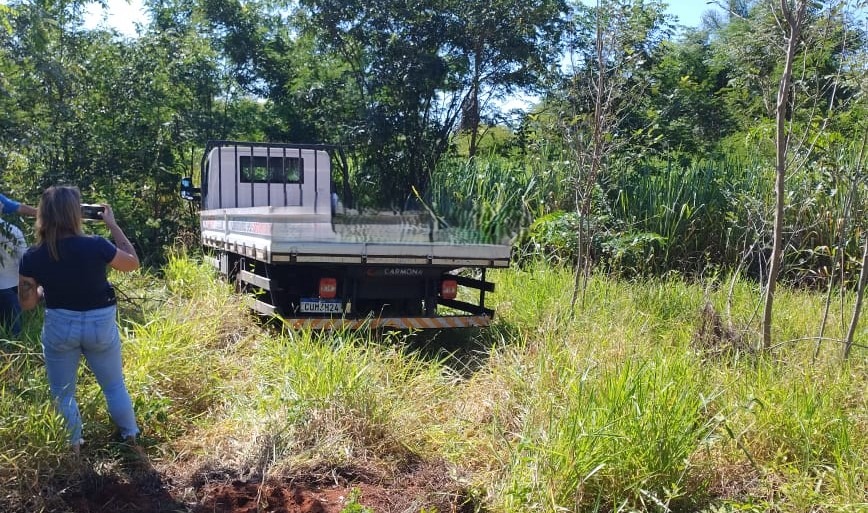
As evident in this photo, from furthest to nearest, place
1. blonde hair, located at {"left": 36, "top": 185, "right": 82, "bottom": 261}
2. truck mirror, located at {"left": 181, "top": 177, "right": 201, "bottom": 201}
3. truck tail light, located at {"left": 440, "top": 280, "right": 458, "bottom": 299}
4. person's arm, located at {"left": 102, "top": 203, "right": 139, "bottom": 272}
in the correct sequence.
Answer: truck mirror, located at {"left": 181, "top": 177, "right": 201, "bottom": 201} → truck tail light, located at {"left": 440, "top": 280, "right": 458, "bottom": 299} → person's arm, located at {"left": 102, "top": 203, "right": 139, "bottom": 272} → blonde hair, located at {"left": 36, "top": 185, "right": 82, "bottom": 261}

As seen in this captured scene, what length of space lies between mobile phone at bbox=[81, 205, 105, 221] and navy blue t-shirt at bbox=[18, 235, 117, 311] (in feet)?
1.53

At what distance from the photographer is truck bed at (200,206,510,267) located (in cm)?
648

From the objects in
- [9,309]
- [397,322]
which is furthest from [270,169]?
[9,309]

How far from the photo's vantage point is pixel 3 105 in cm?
643

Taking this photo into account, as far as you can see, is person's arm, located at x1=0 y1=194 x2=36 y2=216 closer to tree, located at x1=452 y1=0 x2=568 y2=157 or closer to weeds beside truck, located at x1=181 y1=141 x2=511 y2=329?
weeds beside truck, located at x1=181 y1=141 x2=511 y2=329

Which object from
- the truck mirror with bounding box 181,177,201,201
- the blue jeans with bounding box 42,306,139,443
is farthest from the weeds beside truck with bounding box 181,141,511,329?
the truck mirror with bounding box 181,177,201,201

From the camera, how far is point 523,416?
425cm

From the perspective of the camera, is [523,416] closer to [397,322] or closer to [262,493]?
[262,493]

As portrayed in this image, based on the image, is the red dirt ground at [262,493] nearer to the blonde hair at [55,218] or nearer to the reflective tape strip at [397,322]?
the blonde hair at [55,218]

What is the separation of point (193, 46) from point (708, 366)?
12.5 meters

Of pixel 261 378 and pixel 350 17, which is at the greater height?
pixel 350 17

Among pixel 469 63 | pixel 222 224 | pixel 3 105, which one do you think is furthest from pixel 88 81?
pixel 469 63

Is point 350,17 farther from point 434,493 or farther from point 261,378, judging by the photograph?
point 434,493

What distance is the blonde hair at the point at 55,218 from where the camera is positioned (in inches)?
164
